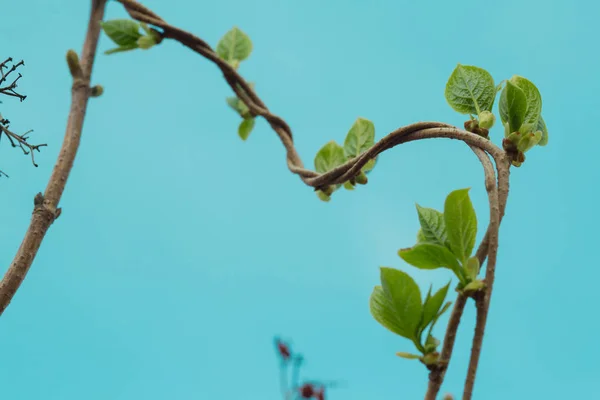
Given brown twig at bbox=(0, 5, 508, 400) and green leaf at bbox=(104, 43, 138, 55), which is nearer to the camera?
brown twig at bbox=(0, 5, 508, 400)

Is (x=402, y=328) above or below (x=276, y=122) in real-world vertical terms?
below

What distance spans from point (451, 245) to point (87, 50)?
0.62m

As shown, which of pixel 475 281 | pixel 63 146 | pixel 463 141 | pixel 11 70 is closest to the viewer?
pixel 475 281

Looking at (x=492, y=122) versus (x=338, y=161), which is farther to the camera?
(x=338, y=161)

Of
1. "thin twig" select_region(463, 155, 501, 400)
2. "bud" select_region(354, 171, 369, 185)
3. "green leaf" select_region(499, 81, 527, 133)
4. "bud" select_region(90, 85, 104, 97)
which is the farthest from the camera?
"bud" select_region(90, 85, 104, 97)

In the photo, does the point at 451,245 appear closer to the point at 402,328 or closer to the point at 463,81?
the point at 402,328

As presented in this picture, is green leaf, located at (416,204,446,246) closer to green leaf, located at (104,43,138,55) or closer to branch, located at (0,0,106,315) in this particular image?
branch, located at (0,0,106,315)

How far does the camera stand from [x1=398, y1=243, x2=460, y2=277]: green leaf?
15.4 inches

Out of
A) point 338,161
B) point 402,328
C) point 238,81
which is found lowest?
point 402,328

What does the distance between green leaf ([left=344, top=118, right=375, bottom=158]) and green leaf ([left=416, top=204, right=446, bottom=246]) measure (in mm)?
303

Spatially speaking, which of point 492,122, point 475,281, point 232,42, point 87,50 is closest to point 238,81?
point 232,42

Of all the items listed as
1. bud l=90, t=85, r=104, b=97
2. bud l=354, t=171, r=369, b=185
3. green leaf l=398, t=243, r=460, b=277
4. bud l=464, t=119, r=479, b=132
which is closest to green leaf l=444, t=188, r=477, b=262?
green leaf l=398, t=243, r=460, b=277

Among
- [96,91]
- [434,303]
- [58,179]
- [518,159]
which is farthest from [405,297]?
[96,91]

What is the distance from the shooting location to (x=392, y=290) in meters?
0.40
